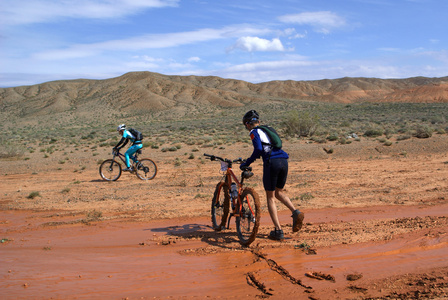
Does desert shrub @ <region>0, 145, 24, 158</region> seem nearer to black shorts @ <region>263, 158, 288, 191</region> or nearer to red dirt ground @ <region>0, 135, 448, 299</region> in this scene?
red dirt ground @ <region>0, 135, 448, 299</region>

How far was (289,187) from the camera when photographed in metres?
11.1

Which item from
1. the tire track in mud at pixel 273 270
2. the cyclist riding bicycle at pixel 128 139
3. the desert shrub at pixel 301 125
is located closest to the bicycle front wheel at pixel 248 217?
the tire track in mud at pixel 273 270

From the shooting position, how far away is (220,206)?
6648 mm

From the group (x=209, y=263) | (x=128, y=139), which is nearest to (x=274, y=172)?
(x=209, y=263)

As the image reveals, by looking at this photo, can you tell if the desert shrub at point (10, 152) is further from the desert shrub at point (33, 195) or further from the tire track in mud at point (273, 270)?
the tire track in mud at point (273, 270)

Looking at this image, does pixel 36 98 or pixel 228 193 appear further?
pixel 36 98

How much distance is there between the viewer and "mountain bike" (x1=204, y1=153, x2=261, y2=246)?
18.4ft

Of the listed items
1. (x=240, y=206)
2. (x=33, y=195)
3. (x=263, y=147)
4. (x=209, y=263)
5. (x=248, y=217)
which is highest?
(x=263, y=147)

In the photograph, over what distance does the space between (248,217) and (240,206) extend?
0.82 feet

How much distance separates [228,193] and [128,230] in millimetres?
2250

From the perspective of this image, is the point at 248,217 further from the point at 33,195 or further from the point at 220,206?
the point at 33,195

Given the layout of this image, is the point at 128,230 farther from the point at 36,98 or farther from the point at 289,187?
the point at 36,98

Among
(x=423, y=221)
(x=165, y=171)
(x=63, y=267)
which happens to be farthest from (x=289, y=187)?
(x=63, y=267)

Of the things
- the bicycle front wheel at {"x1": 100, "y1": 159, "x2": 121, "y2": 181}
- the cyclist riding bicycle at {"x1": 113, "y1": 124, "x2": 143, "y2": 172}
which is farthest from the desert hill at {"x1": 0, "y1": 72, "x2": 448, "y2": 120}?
the cyclist riding bicycle at {"x1": 113, "y1": 124, "x2": 143, "y2": 172}
